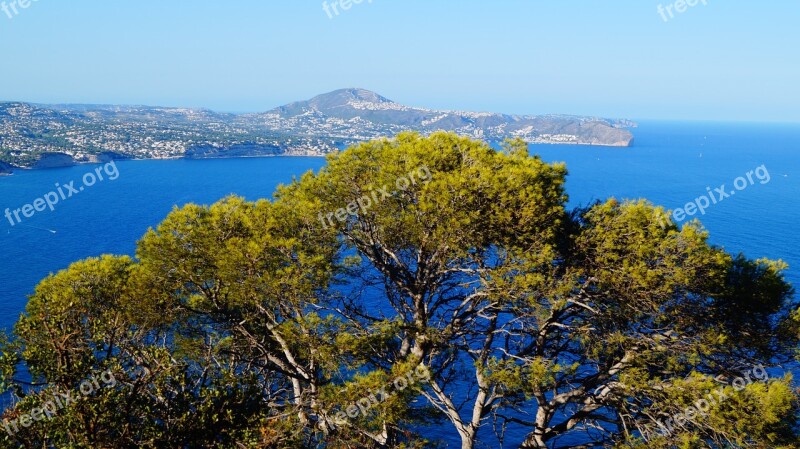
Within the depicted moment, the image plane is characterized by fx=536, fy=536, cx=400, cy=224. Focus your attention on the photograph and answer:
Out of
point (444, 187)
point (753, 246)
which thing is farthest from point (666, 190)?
point (444, 187)

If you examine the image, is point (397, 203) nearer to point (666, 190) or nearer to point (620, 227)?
point (620, 227)

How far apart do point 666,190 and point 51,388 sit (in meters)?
122

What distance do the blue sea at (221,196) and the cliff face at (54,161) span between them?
7313 mm

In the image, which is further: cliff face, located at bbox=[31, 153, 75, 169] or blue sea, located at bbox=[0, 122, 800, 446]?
cliff face, located at bbox=[31, 153, 75, 169]

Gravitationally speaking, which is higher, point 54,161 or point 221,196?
point 54,161

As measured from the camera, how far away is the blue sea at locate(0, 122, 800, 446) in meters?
66.6

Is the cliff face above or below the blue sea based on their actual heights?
above

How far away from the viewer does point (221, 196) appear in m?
109

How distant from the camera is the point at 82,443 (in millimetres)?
7836

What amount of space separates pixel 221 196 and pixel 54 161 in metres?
72.4

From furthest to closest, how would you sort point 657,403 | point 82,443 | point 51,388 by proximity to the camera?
point 657,403 → point 51,388 → point 82,443

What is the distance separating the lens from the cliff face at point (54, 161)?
5684 inches

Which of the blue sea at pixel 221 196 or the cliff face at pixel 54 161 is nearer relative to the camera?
the blue sea at pixel 221 196

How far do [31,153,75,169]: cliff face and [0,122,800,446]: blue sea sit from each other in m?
7.31
